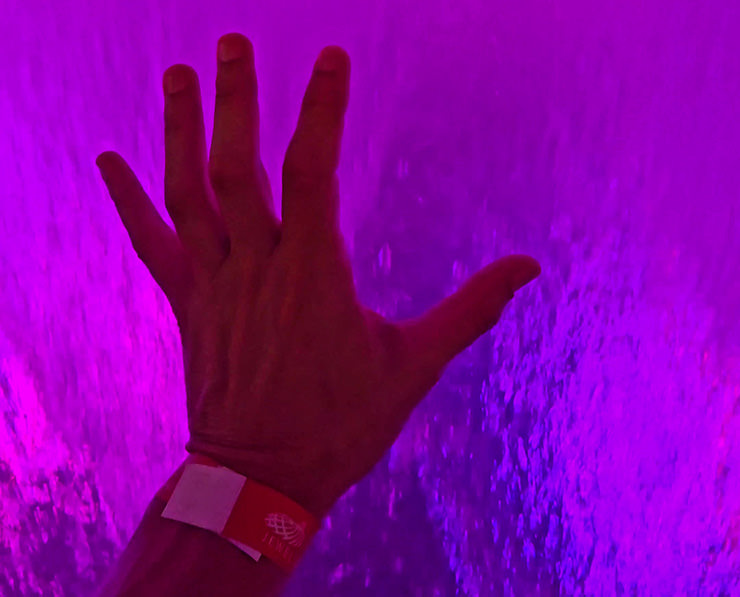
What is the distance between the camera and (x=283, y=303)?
60 centimetres

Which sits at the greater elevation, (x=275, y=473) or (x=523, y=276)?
(x=523, y=276)

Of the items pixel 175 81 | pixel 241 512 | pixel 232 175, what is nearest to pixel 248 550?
pixel 241 512

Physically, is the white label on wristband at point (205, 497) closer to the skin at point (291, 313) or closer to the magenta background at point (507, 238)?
the skin at point (291, 313)

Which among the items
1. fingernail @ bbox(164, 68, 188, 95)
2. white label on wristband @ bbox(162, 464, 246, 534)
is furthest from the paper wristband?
fingernail @ bbox(164, 68, 188, 95)

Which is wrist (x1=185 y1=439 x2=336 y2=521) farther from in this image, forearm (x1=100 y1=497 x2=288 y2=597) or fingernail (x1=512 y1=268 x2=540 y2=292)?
fingernail (x1=512 y1=268 x2=540 y2=292)

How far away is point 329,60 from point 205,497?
353 mm

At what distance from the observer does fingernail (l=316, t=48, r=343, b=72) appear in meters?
0.56

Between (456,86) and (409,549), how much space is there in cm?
48

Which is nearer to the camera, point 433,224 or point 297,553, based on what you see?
point 297,553

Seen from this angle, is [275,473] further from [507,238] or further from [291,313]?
[507,238]

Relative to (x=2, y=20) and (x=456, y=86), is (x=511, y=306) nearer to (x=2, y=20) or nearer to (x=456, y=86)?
(x=456, y=86)

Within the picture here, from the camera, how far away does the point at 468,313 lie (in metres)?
0.61

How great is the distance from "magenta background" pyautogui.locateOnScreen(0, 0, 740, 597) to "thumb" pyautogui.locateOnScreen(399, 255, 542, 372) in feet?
0.33

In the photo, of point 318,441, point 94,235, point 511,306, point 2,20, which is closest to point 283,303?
point 318,441
